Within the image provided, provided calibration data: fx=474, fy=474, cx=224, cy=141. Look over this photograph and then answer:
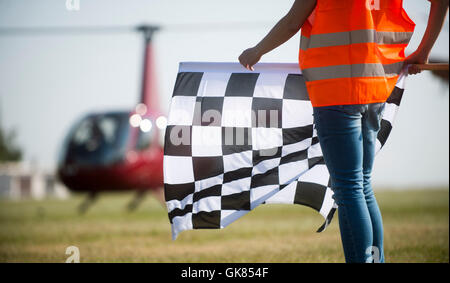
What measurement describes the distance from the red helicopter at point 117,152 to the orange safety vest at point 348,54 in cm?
826

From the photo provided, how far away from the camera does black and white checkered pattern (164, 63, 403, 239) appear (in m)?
2.13

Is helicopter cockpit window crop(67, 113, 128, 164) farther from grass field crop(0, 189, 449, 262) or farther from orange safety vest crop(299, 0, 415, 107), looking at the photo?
orange safety vest crop(299, 0, 415, 107)

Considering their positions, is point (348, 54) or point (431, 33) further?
point (431, 33)

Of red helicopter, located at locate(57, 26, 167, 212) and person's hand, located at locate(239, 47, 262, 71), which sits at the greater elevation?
person's hand, located at locate(239, 47, 262, 71)

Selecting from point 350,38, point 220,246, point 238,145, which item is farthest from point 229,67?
point 220,246

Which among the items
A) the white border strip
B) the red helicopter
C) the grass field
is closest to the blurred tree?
the red helicopter

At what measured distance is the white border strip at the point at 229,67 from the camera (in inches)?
85.0

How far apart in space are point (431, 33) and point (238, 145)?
3.11 feet

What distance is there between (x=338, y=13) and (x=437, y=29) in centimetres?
37

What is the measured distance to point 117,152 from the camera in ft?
32.2

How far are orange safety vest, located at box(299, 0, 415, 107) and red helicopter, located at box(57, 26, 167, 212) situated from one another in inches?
325

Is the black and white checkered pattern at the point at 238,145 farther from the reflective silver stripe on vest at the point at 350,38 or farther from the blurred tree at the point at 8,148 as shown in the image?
the blurred tree at the point at 8,148

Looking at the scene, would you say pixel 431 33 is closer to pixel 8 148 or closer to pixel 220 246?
pixel 220 246

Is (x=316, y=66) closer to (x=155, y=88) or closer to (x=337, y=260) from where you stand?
(x=337, y=260)
